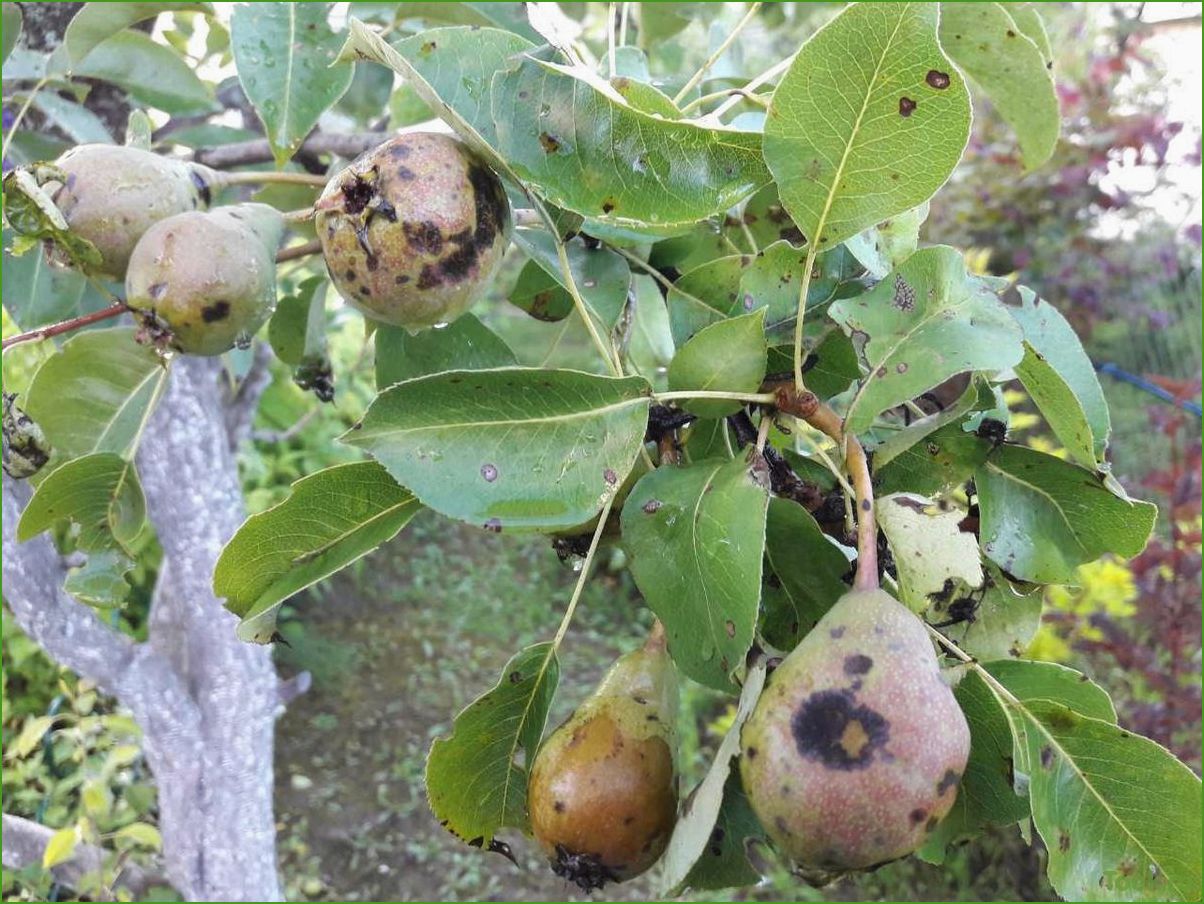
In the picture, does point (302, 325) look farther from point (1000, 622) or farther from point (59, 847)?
point (59, 847)

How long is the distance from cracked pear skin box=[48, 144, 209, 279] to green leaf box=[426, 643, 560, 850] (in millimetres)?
380

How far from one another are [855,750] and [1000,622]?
0.83 ft

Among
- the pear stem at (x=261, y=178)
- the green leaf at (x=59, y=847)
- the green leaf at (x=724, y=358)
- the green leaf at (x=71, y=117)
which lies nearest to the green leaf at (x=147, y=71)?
the green leaf at (x=71, y=117)

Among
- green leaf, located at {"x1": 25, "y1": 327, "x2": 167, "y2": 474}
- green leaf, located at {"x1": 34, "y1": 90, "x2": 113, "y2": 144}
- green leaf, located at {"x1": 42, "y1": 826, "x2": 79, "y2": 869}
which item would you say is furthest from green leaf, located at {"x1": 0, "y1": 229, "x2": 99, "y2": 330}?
green leaf, located at {"x1": 42, "y1": 826, "x2": 79, "y2": 869}

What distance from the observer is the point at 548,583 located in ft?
14.4

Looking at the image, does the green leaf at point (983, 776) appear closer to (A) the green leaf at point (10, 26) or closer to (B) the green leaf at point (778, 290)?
(B) the green leaf at point (778, 290)

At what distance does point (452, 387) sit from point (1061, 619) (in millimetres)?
2181

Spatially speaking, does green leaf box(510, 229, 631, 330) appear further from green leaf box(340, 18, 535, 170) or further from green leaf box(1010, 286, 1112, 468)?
green leaf box(1010, 286, 1112, 468)

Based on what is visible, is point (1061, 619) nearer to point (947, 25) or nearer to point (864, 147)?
point (947, 25)

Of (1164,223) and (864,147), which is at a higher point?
(864,147)

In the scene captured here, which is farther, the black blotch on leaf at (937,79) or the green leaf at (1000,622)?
the green leaf at (1000,622)

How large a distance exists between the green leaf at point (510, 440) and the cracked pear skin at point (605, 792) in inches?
5.5

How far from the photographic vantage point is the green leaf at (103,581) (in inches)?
29.8

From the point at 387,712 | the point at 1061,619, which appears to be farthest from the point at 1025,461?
the point at 387,712
